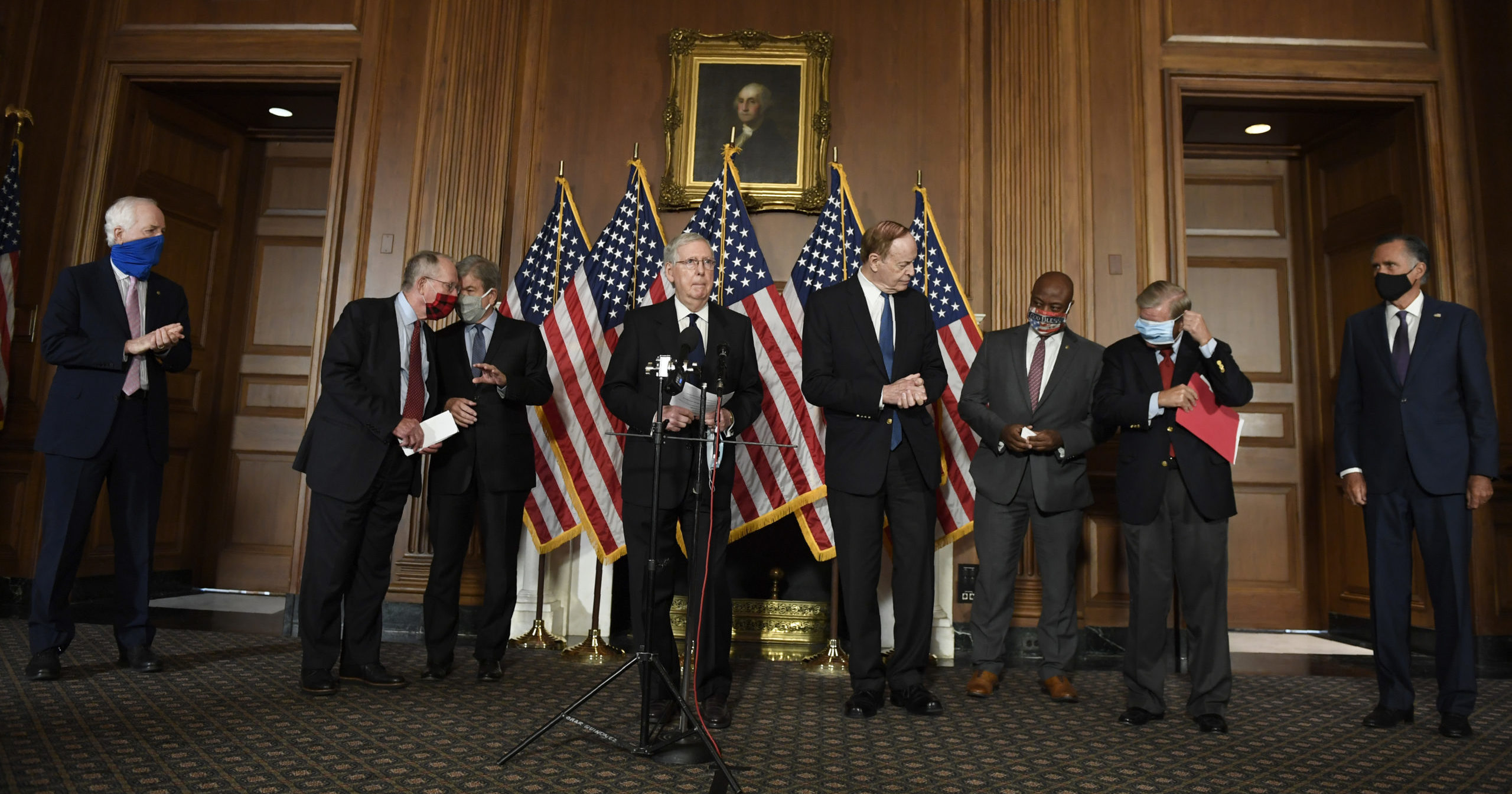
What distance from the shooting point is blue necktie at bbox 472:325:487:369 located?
13.7ft

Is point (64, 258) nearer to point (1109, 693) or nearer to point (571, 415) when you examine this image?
point (571, 415)

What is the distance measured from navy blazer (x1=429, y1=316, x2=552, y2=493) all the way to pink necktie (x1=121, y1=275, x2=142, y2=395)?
3.74ft

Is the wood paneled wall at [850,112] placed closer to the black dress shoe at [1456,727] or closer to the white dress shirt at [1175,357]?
the white dress shirt at [1175,357]

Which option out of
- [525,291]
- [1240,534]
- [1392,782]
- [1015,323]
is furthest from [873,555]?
[1240,534]

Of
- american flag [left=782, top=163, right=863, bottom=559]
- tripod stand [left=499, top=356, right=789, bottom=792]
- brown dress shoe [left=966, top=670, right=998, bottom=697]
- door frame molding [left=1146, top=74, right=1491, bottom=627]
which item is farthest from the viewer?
door frame molding [left=1146, top=74, right=1491, bottom=627]

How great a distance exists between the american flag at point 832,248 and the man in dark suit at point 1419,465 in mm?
2322

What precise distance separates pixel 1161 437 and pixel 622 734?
2184 mm

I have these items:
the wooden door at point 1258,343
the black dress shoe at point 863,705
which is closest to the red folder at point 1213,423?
the black dress shoe at point 863,705

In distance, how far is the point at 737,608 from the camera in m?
5.12

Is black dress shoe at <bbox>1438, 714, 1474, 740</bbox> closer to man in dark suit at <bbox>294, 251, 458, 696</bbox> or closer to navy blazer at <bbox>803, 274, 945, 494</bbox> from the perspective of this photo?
navy blazer at <bbox>803, 274, 945, 494</bbox>

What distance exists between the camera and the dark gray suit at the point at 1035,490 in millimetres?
3963

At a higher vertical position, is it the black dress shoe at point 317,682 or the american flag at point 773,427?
the american flag at point 773,427

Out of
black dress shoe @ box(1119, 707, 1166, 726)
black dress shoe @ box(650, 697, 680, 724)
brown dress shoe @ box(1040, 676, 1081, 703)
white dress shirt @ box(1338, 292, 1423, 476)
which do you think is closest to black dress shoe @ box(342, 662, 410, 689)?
black dress shoe @ box(650, 697, 680, 724)

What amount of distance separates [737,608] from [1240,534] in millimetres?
3368
